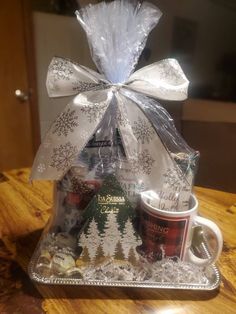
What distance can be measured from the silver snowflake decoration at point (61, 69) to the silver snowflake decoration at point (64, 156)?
4.4 inches

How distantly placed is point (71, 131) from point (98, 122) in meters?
0.05

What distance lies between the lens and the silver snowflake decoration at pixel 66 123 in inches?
19.3

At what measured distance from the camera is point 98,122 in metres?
0.49

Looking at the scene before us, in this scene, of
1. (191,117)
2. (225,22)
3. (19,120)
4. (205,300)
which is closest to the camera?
(205,300)

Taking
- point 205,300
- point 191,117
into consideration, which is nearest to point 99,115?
point 205,300

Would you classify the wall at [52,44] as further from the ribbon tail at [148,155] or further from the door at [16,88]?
the ribbon tail at [148,155]

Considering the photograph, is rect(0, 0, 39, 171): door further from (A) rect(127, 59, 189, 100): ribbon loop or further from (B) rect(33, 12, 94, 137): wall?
(A) rect(127, 59, 189, 100): ribbon loop

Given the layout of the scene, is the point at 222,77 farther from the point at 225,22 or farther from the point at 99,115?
the point at 99,115

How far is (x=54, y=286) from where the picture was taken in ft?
1.53

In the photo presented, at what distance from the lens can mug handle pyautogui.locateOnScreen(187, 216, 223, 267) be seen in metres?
0.47

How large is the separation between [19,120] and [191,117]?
1.11 metres

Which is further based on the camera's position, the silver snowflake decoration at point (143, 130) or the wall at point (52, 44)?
the wall at point (52, 44)

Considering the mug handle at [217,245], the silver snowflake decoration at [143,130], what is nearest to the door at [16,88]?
the silver snowflake decoration at [143,130]

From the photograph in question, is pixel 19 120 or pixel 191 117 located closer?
pixel 191 117
